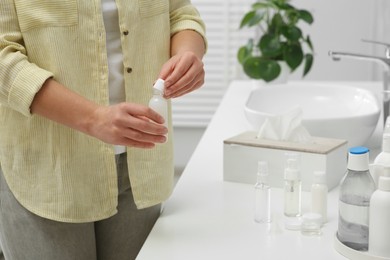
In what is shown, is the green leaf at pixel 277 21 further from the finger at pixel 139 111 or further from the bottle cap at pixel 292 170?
the finger at pixel 139 111

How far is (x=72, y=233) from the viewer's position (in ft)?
4.36

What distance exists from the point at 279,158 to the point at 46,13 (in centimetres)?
59

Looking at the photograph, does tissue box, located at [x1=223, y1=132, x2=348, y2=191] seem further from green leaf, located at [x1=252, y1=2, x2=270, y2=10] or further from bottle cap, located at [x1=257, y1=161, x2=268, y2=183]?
green leaf, located at [x1=252, y1=2, x2=270, y2=10]

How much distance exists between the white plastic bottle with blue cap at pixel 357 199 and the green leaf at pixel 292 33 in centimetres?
133

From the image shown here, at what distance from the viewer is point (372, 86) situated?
261cm

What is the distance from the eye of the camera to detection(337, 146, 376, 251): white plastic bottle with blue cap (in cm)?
113

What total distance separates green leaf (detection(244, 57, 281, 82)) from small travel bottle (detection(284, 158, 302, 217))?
1049mm

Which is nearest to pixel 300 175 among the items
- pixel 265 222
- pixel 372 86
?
pixel 265 222

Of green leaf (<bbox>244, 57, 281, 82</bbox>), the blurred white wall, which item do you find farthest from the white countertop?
the blurred white wall

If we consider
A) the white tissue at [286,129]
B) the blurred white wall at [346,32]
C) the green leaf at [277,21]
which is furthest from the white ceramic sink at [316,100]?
the blurred white wall at [346,32]

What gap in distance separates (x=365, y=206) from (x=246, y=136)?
52 cm

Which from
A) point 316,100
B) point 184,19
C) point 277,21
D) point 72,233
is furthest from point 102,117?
point 277,21

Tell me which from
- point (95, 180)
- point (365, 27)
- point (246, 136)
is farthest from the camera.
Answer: point (365, 27)

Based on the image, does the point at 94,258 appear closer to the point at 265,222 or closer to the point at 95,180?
the point at 95,180
